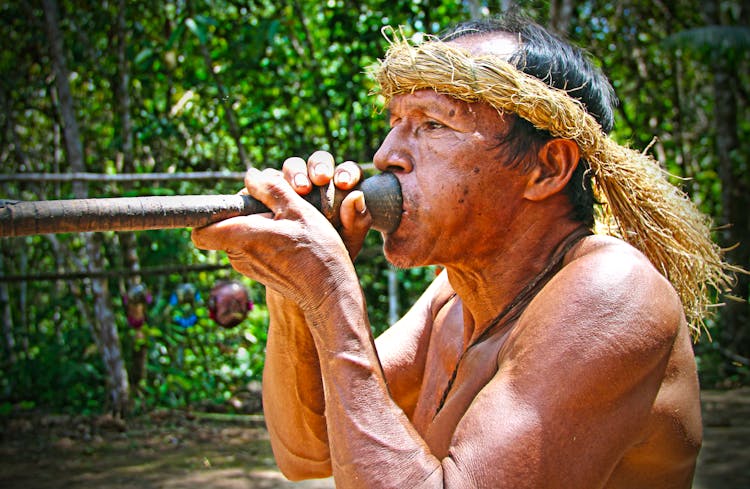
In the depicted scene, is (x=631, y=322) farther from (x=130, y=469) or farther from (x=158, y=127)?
Result: (x=158, y=127)

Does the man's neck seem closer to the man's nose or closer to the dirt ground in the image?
the man's nose

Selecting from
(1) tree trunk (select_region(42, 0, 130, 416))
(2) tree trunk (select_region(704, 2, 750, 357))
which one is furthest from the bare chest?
(2) tree trunk (select_region(704, 2, 750, 357))

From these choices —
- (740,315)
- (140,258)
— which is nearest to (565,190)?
(140,258)

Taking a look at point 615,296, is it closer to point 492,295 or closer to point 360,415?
point 492,295

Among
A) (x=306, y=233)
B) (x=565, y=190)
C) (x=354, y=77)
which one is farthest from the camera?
(x=354, y=77)

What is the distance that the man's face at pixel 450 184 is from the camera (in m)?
1.94

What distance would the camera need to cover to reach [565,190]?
203cm

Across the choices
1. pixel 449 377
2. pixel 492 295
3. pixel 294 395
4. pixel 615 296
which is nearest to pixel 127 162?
pixel 294 395

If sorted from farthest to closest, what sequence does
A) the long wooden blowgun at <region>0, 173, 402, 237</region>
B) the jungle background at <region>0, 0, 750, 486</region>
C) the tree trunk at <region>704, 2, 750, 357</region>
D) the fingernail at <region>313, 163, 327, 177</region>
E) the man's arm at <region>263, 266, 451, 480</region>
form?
1. the tree trunk at <region>704, 2, 750, 357</region>
2. the jungle background at <region>0, 0, 750, 486</region>
3. the man's arm at <region>263, 266, 451, 480</region>
4. the fingernail at <region>313, 163, 327, 177</region>
5. the long wooden blowgun at <region>0, 173, 402, 237</region>

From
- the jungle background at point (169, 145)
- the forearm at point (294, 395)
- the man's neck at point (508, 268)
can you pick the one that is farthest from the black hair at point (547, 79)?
the jungle background at point (169, 145)

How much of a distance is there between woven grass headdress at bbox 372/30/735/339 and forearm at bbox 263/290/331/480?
27.1 inches

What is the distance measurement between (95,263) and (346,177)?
482cm

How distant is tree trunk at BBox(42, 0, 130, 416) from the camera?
611 centimetres

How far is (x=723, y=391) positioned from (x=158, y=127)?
5.57 metres
